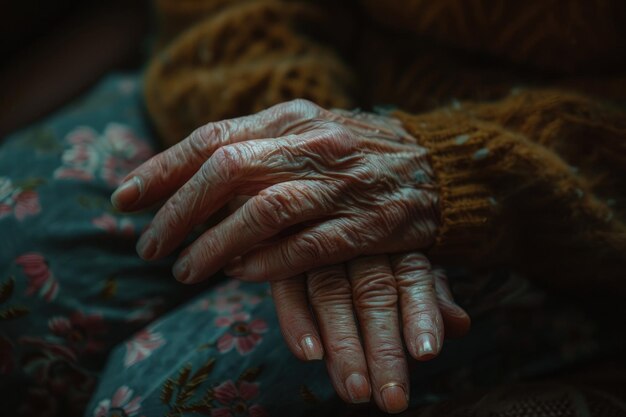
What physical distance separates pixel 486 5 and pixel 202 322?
0.53 meters

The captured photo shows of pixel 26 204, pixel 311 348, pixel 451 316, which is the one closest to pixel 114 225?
pixel 26 204

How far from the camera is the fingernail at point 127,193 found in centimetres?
61

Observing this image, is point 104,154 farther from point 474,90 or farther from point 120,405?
point 474,90

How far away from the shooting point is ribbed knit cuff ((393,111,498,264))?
651mm

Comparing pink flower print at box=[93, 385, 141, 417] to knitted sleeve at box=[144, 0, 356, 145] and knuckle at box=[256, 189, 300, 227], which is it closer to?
knuckle at box=[256, 189, 300, 227]

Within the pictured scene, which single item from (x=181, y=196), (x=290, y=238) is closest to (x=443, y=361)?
(x=290, y=238)

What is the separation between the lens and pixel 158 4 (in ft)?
2.90

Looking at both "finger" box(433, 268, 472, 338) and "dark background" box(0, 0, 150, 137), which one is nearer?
"finger" box(433, 268, 472, 338)

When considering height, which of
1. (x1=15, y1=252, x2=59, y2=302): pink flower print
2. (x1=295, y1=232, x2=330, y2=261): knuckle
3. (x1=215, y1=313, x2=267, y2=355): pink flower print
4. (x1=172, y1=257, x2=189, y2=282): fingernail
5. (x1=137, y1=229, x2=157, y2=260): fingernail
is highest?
(x1=295, y1=232, x2=330, y2=261): knuckle

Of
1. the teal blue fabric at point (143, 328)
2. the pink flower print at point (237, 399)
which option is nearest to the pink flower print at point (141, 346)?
the teal blue fabric at point (143, 328)

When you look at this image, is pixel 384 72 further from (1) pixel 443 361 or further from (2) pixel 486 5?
(1) pixel 443 361

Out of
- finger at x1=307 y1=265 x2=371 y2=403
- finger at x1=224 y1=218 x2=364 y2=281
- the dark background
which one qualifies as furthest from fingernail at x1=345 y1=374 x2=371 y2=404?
the dark background

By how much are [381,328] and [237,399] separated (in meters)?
0.18

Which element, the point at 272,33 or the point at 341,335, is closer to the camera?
the point at 341,335
